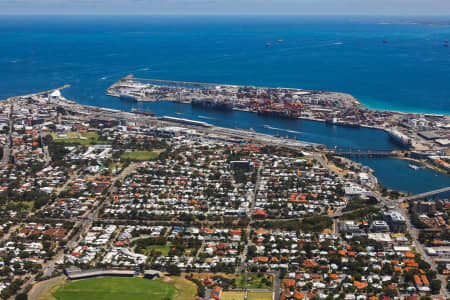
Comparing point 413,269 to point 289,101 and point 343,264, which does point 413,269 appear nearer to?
point 343,264

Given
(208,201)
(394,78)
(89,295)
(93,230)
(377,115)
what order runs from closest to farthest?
(89,295)
(93,230)
(208,201)
(377,115)
(394,78)

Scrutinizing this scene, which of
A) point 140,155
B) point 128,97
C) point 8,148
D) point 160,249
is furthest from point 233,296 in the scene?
point 128,97

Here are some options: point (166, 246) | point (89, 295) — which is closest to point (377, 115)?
point (166, 246)

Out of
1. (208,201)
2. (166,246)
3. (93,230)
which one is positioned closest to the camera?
(166,246)

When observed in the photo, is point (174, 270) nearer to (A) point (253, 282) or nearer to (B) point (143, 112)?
(A) point (253, 282)

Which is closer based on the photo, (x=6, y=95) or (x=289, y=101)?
(x=289, y=101)
